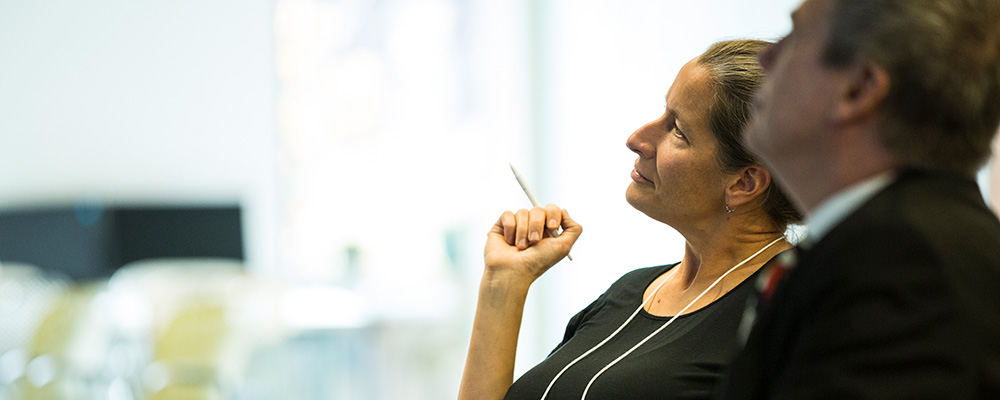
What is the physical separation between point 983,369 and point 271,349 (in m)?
3.53

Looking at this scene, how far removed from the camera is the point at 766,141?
692mm

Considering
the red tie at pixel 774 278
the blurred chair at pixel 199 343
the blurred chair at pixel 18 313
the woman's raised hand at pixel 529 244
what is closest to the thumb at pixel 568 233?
the woman's raised hand at pixel 529 244

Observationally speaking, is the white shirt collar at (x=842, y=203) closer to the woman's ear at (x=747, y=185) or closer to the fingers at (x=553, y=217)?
the woman's ear at (x=747, y=185)

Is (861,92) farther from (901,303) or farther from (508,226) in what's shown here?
(508,226)

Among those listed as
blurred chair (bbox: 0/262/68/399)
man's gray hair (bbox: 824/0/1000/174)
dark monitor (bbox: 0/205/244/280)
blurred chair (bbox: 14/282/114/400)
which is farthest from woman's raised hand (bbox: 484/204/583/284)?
dark monitor (bbox: 0/205/244/280)

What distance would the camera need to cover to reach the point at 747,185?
1174 millimetres

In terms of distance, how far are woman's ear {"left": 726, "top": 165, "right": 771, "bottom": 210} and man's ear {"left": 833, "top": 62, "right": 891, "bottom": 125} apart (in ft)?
1.78

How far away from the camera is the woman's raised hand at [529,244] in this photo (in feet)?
4.26

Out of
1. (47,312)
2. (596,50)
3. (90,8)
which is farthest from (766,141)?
(90,8)

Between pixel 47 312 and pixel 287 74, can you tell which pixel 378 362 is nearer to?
pixel 47 312

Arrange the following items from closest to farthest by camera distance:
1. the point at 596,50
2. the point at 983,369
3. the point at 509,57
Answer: the point at 983,369 → the point at 596,50 → the point at 509,57

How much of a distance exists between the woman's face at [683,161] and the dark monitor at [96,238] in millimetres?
3627

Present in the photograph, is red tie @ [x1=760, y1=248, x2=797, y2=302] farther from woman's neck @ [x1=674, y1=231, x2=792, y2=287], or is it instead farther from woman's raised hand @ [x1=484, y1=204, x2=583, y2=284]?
woman's raised hand @ [x1=484, y1=204, x2=583, y2=284]

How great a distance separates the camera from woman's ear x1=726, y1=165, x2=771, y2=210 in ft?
3.81
